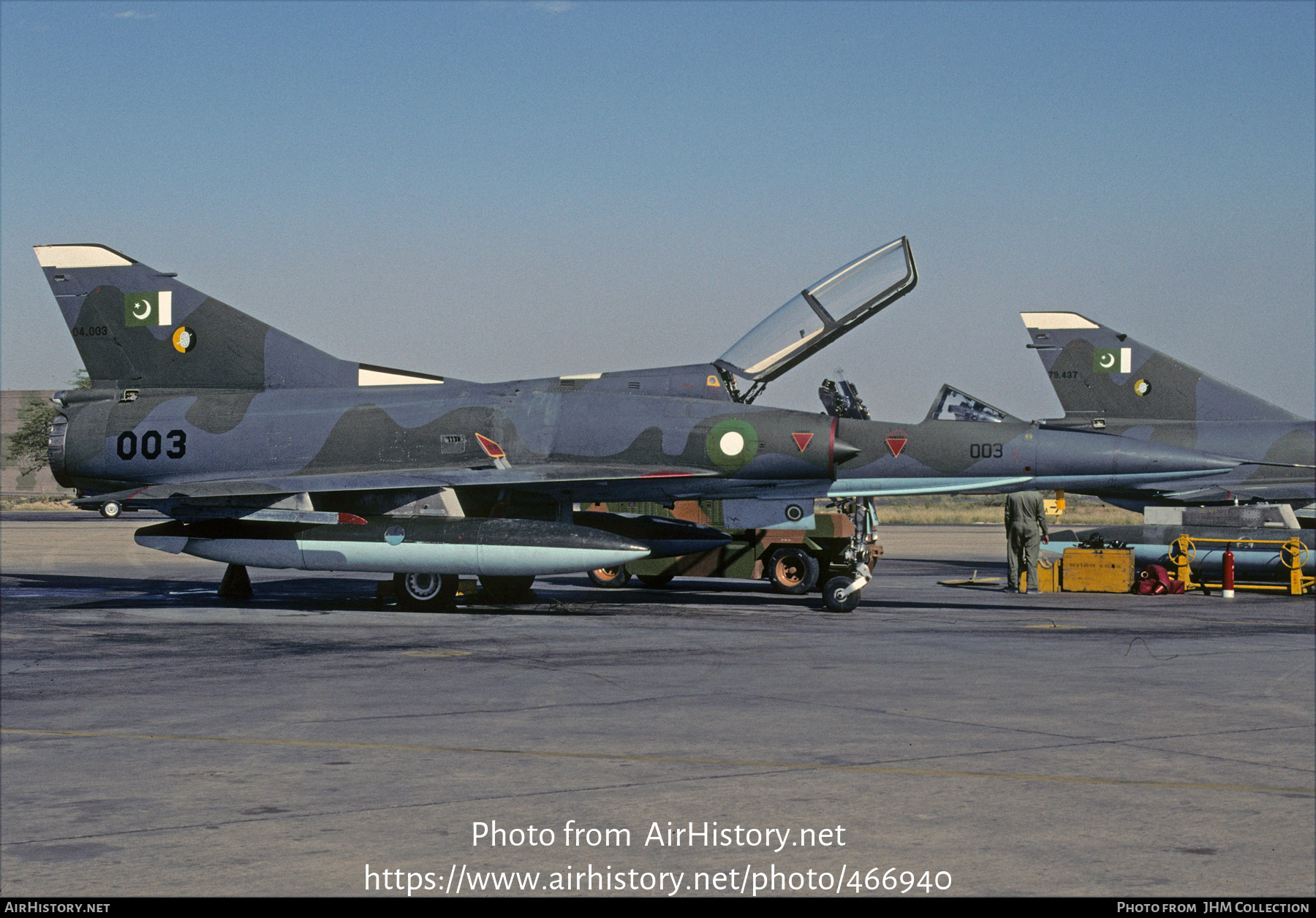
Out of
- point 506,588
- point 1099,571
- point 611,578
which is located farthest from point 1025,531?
point 506,588

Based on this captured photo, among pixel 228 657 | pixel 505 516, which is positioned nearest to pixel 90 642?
pixel 228 657

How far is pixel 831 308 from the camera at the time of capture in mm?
17438

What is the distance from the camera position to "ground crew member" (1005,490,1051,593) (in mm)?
20781

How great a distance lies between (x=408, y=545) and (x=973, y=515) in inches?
2336

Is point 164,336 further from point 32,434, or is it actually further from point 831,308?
point 32,434

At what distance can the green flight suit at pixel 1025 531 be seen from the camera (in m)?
20.8

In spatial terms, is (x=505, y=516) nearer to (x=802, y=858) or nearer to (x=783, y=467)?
(x=783, y=467)

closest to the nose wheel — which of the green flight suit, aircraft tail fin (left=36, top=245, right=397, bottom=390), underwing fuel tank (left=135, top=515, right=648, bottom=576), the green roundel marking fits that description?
the green roundel marking

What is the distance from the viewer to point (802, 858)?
526cm

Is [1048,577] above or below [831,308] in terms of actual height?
below

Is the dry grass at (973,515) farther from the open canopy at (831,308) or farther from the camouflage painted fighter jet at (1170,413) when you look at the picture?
the open canopy at (831,308)

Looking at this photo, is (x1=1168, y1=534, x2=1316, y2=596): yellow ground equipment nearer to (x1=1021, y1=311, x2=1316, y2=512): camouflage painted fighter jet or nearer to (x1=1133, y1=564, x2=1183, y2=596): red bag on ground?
(x1=1133, y1=564, x2=1183, y2=596): red bag on ground
